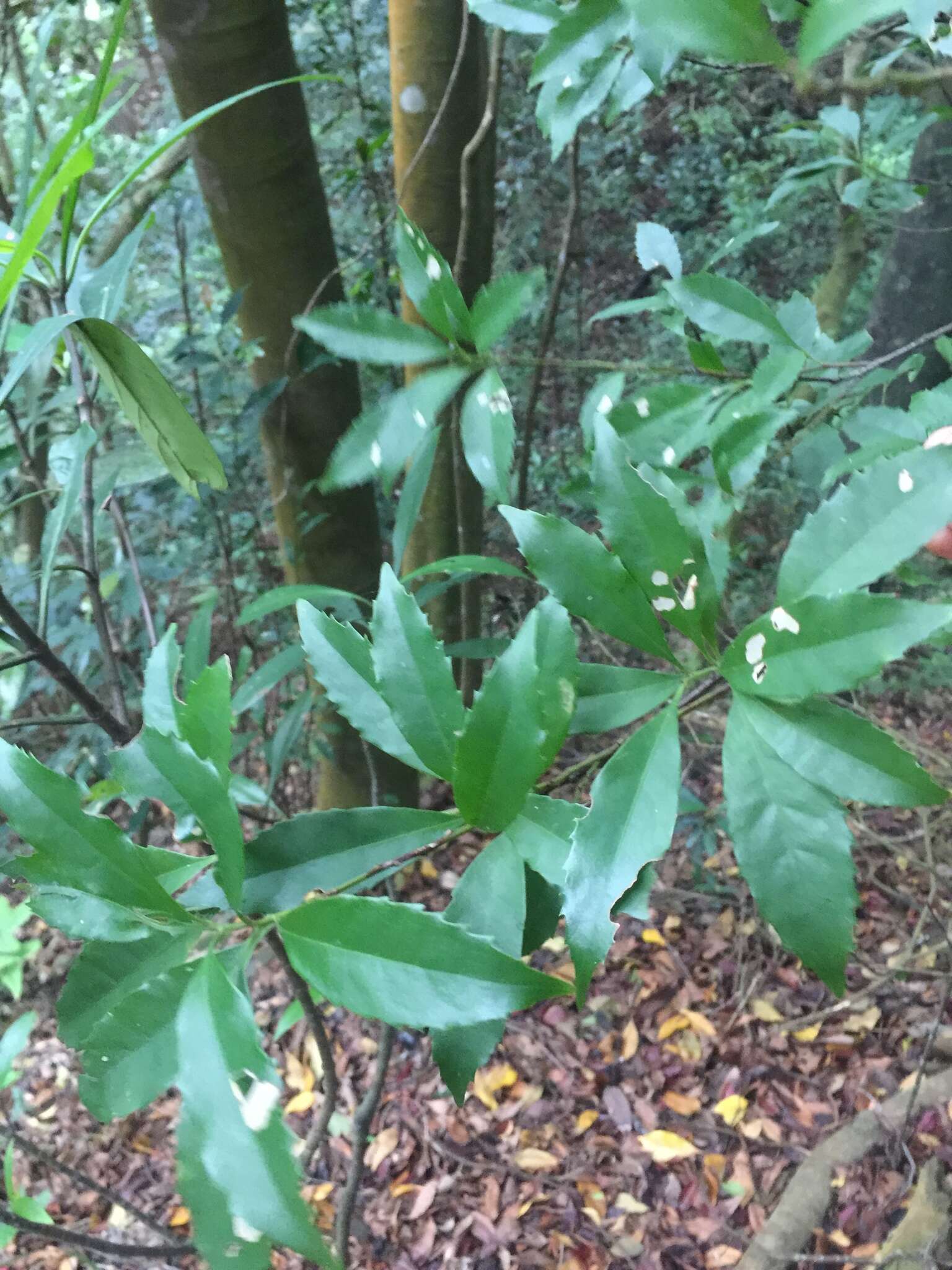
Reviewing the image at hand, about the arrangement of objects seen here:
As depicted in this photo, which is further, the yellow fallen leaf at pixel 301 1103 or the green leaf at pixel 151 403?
the yellow fallen leaf at pixel 301 1103

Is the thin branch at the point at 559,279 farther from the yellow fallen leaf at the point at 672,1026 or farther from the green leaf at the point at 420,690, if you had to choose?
the yellow fallen leaf at the point at 672,1026

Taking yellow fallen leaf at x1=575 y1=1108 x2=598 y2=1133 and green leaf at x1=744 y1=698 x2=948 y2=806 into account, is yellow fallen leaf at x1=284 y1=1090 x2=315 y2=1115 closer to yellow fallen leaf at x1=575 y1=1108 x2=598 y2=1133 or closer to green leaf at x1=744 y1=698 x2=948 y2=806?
yellow fallen leaf at x1=575 y1=1108 x2=598 y2=1133

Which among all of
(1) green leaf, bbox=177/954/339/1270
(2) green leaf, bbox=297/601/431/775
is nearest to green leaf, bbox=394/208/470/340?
(2) green leaf, bbox=297/601/431/775

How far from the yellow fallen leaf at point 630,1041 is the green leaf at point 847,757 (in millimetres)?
1552

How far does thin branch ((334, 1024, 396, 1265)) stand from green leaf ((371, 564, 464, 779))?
486 millimetres

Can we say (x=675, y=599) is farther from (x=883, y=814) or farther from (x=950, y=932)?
(x=883, y=814)

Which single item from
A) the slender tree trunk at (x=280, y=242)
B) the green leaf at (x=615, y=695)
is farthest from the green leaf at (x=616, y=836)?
the slender tree trunk at (x=280, y=242)

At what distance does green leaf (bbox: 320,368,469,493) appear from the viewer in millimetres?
659

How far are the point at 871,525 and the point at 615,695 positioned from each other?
0.17 meters

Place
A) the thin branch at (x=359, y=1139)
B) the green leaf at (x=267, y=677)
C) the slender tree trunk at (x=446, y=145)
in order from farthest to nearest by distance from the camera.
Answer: the slender tree trunk at (x=446, y=145)
the green leaf at (x=267, y=677)
the thin branch at (x=359, y=1139)

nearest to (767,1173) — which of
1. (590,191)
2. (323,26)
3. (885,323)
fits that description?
(885,323)

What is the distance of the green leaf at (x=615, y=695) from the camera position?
0.47 metres

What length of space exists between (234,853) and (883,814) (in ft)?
6.83

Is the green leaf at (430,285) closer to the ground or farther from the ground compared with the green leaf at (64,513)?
farther from the ground
